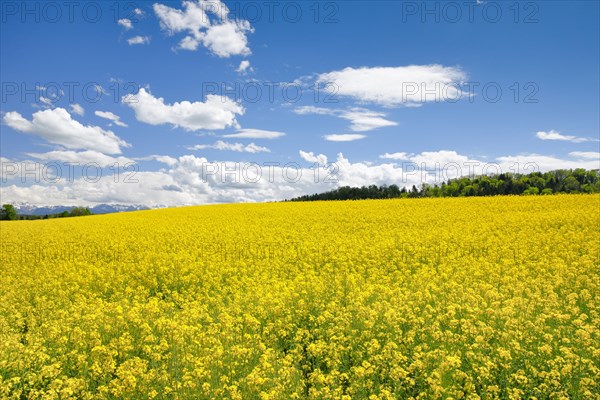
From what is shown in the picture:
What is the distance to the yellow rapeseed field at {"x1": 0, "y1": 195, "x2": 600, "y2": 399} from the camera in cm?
582

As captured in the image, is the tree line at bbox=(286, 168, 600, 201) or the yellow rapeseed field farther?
the tree line at bbox=(286, 168, 600, 201)

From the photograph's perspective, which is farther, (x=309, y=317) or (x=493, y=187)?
→ (x=493, y=187)

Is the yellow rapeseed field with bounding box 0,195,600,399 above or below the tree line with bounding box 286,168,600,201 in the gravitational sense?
below

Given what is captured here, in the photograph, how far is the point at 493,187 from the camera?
207ft

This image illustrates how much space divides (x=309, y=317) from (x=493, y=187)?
205 ft

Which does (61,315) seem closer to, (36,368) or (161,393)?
(36,368)

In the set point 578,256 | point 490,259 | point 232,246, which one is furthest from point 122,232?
point 578,256

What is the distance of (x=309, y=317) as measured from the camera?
341 inches

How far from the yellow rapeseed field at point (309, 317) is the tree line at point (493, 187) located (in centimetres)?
4667

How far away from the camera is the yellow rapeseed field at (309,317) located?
19.1ft

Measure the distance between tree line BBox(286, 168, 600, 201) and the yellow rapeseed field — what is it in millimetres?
46669

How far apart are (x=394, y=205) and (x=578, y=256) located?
58.5ft

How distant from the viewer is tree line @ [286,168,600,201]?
2435 inches

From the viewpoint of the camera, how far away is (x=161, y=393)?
570 cm
